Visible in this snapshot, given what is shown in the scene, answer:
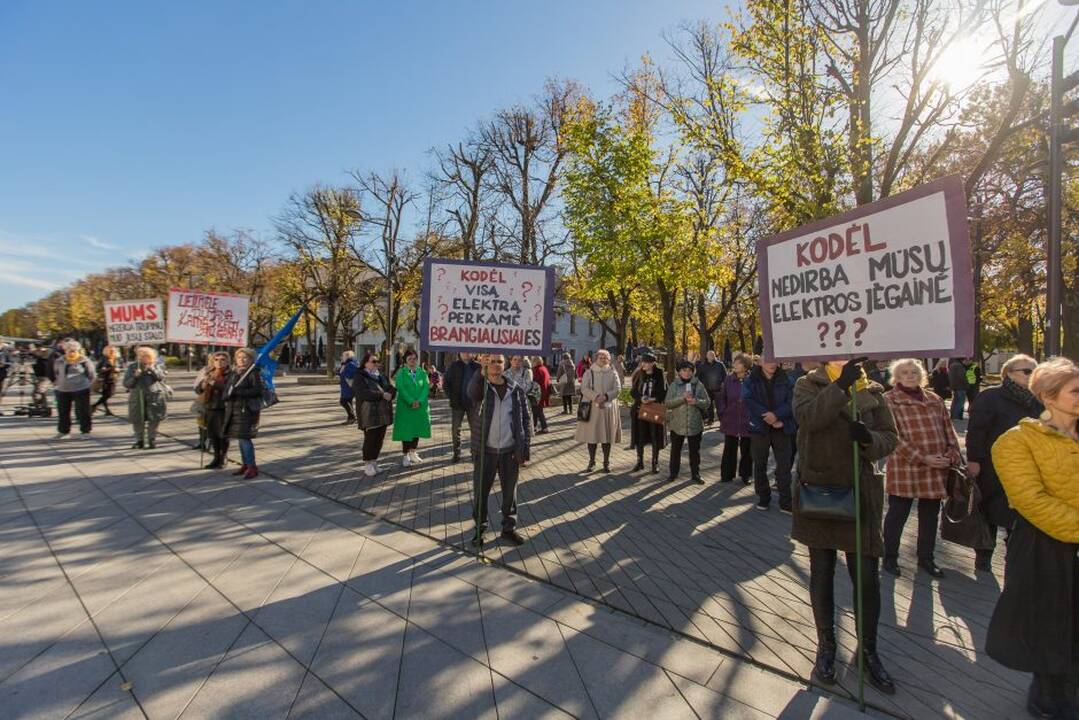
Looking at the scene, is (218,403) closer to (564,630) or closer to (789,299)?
(564,630)

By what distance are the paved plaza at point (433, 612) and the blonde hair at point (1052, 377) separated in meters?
1.71

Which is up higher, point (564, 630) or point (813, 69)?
point (813, 69)

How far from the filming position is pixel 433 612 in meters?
4.04

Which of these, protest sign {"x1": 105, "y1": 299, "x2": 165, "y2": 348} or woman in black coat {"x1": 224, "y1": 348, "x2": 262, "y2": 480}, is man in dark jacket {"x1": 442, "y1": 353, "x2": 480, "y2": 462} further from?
protest sign {"x1": 105, "y1": 299, "x2": 165, "y2": 348}

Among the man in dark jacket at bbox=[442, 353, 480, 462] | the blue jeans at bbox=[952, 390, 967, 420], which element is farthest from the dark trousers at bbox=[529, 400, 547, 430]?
the blue jeans at bbox=[952, 390, 967, 420]

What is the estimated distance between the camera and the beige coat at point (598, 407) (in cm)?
918

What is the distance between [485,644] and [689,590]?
1.76m

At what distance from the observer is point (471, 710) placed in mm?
2936

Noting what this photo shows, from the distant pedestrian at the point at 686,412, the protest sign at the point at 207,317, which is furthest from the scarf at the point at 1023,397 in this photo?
the protest sign at the point at 207,317

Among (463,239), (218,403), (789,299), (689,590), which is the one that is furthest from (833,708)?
(463,239)

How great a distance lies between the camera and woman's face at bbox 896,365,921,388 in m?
5.05

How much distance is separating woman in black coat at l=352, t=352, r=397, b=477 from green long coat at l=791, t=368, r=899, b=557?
633cm

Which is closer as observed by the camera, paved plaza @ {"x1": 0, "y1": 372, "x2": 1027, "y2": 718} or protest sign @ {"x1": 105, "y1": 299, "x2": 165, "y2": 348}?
paved plaza @ {"x1": 0, "y1": 372, "x2": 1027, "y2": 718}

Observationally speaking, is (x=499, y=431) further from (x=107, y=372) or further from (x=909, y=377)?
(x=107, y=372)
